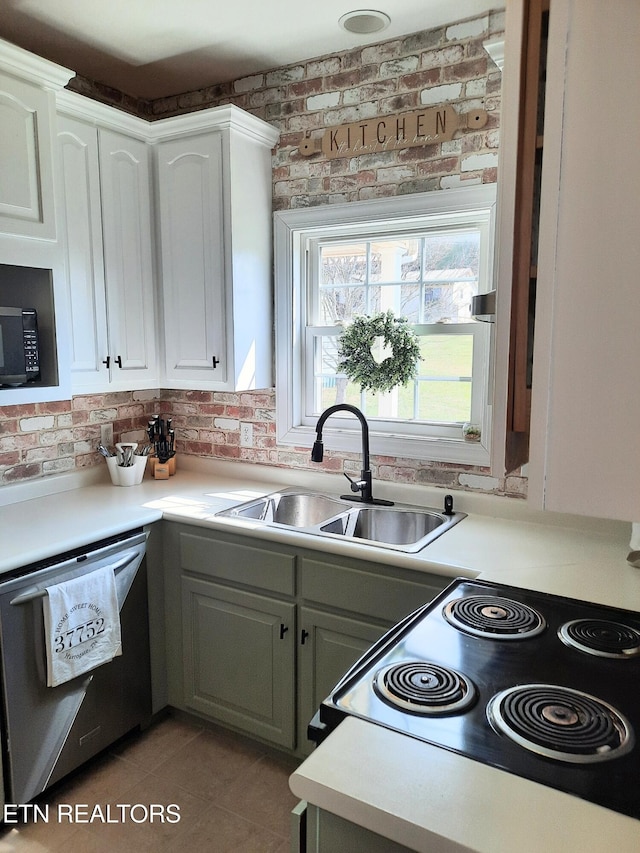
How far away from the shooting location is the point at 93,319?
8.23 feet

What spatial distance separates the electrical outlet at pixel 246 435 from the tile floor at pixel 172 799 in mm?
1253

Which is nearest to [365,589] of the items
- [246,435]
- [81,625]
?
[81,625]

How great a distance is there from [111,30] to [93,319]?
1.09m

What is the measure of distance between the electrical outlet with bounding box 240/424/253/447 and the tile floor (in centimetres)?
125

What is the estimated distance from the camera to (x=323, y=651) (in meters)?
2.14

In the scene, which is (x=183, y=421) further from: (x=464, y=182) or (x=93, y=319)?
(x=464, y=182)

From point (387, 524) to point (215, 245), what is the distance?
1.36 m

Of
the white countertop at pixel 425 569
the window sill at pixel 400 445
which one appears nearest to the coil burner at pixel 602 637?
the white countertop at pixel 425 569

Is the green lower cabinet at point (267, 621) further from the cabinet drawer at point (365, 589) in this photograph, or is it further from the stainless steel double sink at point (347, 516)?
the stainless steel double sink at point (347, 516)

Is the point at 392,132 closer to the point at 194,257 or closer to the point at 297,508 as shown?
the point at 194,257

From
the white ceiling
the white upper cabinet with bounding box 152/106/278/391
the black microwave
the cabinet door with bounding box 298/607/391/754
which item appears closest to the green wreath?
the white upper cabinet with bounding box 152/106/278/391

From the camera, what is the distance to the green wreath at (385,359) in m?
2.53

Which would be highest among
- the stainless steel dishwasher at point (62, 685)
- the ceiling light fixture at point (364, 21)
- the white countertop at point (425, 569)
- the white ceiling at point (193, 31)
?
the white ceiling at point (193, 31)

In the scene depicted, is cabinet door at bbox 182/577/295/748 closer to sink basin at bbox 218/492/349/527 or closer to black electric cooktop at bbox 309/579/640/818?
sink basin at bbox 218/492/349/527
